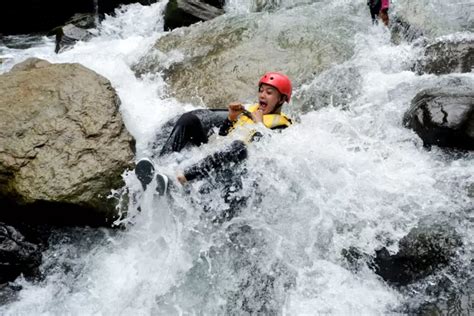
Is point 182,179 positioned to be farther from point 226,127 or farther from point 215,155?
point 226,127

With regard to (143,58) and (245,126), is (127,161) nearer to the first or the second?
(245,126)

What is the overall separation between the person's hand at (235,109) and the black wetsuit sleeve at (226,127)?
0.23 feet

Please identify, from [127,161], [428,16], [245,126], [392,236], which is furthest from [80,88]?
[428,16]

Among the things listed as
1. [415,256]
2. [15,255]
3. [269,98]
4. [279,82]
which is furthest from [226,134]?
[15,255]

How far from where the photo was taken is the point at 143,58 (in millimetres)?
8102

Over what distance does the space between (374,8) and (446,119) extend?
13.5ft

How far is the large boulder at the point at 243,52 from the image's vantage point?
23.2 feet

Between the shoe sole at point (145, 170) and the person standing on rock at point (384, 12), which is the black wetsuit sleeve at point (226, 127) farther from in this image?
the person standing on rock at point (384, 12)

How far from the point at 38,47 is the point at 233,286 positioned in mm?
9838

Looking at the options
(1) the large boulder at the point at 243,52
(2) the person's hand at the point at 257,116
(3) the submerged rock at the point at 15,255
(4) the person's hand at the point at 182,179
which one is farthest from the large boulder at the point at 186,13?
(3) the submerged rock at the point at 15,255

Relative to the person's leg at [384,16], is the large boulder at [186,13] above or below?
below

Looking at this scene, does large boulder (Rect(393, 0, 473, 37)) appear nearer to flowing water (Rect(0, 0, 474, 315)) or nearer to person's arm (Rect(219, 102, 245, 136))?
flowing water (Rect(0, 0, 474, 315))

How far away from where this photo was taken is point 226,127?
204 inches

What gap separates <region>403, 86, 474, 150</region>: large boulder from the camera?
5.14 metres
